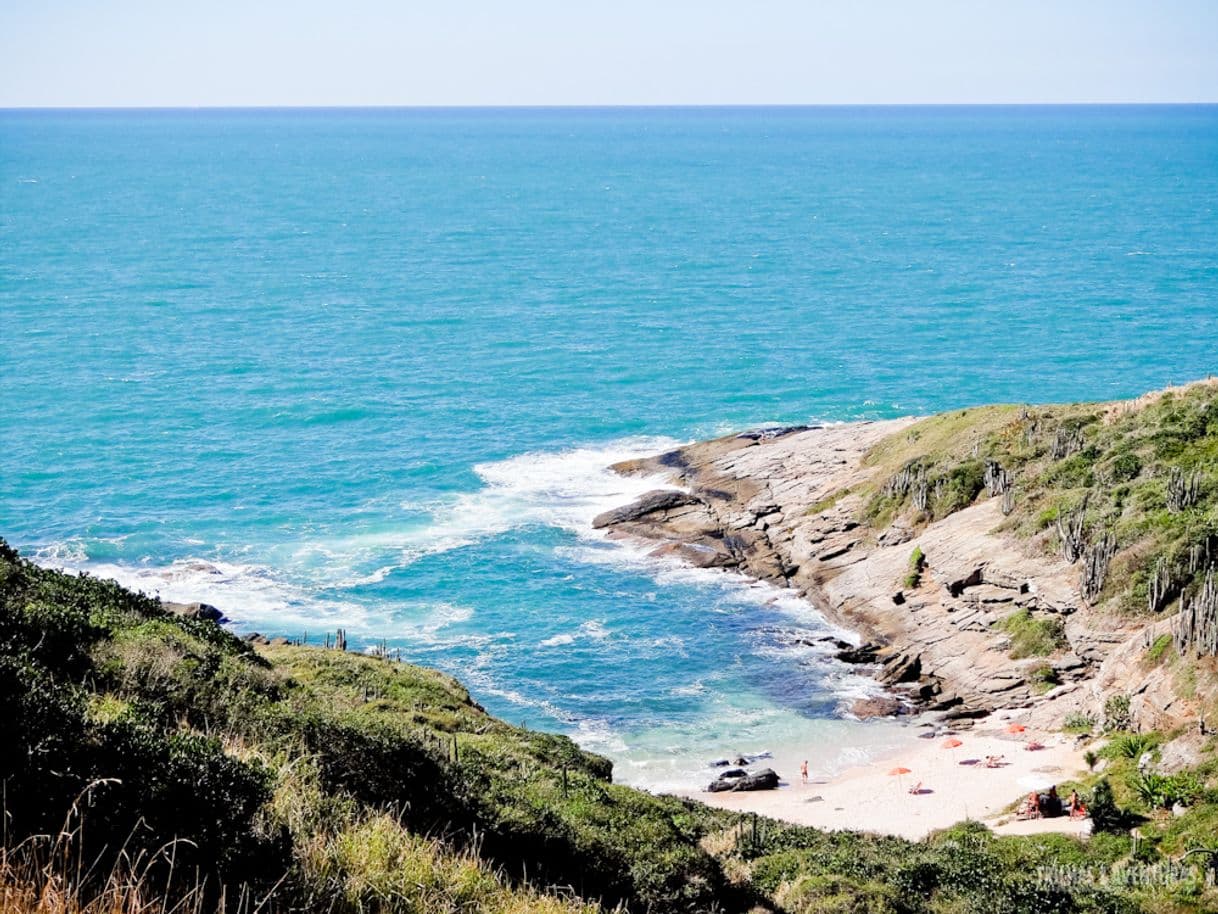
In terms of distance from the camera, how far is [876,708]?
46.4m

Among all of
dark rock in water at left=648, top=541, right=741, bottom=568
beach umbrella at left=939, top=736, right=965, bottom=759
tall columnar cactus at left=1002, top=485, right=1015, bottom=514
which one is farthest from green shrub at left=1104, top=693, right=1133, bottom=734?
dark rock in water at left=648, top=541, right=741, bottom=568

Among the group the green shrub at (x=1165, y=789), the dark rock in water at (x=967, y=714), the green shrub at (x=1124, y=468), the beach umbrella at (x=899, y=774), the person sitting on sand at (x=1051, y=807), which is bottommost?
the beach umbrella at (x=899, y=774)

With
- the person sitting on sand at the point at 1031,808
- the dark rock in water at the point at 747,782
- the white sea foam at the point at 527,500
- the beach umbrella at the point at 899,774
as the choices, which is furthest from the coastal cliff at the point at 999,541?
the dark rock in water at the point at 747,782

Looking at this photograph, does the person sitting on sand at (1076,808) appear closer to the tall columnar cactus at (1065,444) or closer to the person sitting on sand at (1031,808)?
the person sitting on sand at (1031,808)

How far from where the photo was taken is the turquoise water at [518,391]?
2080 inches

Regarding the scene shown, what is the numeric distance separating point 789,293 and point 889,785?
306 ft

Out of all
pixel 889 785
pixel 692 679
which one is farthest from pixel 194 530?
pixel 889 785

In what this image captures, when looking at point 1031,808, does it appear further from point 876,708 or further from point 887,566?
point 887,566

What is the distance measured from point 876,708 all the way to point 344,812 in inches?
1418

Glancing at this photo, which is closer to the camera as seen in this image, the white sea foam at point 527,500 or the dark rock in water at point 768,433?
the white sea foam at point 527,500

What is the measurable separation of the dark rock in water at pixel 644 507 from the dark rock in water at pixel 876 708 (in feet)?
65.2

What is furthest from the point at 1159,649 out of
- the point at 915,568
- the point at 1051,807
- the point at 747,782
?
the point at 915,568

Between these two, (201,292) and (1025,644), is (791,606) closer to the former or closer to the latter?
(1025,644)

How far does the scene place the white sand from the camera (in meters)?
37.2
